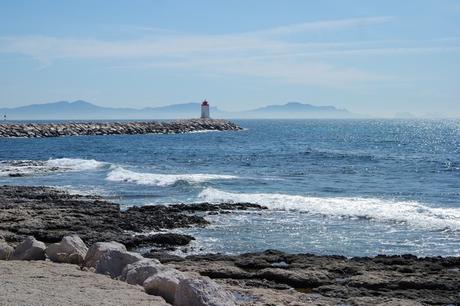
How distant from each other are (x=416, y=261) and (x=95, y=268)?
21.9 feet

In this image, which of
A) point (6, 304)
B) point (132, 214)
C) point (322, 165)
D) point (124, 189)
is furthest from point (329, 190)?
point (6, 304)

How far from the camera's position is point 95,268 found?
11.6 metres

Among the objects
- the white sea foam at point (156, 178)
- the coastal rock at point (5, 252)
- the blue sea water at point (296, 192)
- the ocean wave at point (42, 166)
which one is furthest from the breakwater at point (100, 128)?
the coastal rock at point (5, 252)

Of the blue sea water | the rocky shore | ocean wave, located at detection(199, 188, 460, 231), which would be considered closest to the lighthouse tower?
the blue sea water

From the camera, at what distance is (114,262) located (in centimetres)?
1129

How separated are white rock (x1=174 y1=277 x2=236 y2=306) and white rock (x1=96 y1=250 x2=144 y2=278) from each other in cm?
237

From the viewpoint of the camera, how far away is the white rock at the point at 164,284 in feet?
31.5

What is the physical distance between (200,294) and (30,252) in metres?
5.06

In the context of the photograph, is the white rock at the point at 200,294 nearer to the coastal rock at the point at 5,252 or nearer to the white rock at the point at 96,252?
the white rock at the point at 96,252

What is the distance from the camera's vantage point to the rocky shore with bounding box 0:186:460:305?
1030 centimetres

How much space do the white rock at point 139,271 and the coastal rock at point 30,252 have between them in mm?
2448

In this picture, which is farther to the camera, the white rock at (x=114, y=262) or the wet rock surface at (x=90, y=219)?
the wet rock surface at (x=90, y=219)

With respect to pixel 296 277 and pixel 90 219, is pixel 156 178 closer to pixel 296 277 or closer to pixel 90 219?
pixel 90 219

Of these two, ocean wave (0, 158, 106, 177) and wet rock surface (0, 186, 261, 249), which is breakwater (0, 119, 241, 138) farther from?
wet rock surface (0, 186, 261, 249)
